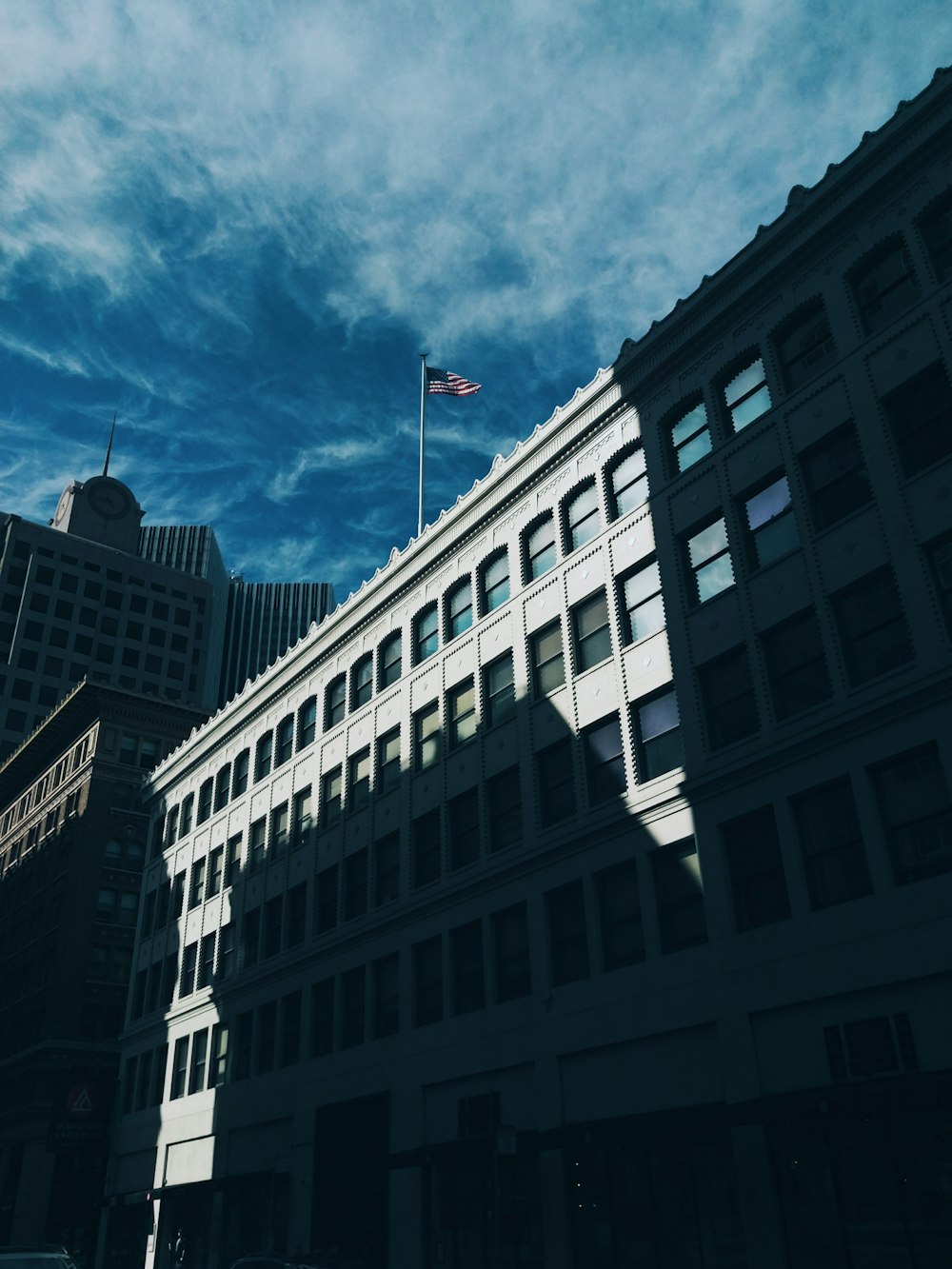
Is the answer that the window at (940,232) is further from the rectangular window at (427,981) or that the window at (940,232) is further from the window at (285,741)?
the window at (285,741)

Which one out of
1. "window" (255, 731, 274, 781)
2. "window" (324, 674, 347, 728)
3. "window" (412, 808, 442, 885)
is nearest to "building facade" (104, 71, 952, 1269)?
"window" (412, 808, 442, 885)

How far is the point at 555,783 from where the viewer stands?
1191 inches

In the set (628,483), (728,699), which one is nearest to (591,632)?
(628,483)

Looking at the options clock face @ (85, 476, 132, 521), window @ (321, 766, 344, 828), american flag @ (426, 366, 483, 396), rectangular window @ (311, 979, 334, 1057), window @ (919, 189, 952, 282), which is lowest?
rectangular window @ (311, 979, 334, 1057)

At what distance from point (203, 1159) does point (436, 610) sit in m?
23.0

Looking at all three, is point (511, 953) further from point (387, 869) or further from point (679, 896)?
point (387, 869)

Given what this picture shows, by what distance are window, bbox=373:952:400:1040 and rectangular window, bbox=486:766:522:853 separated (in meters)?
6.12

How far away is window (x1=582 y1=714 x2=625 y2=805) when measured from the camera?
2823 cm

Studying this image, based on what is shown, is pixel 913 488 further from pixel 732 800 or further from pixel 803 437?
pixel 732 800

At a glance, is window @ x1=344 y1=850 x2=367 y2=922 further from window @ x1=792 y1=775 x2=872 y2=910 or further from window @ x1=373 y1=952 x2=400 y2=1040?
window @ x1=792 y1=775 x2=872 y2=910

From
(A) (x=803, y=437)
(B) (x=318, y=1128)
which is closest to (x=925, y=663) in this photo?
(A) (x=803, y=437)

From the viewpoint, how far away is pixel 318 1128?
3447cm

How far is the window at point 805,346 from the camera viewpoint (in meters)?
26.8

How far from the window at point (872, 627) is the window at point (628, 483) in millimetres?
8453
